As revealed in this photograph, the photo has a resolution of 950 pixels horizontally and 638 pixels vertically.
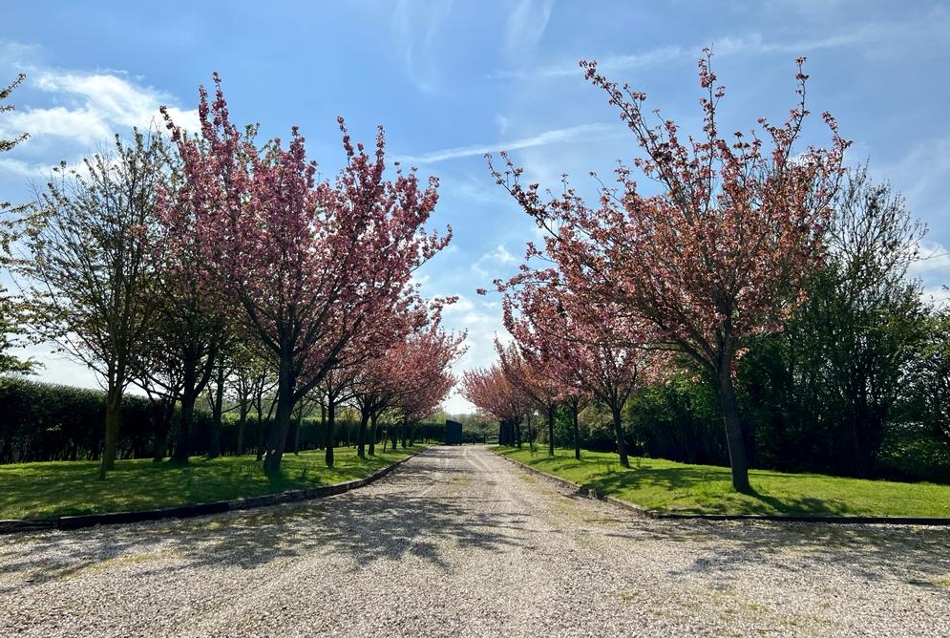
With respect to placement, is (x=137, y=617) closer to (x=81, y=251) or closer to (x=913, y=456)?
(x=81, y=251)

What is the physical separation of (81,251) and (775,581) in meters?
22.4

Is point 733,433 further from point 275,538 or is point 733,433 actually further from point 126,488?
point 126,488

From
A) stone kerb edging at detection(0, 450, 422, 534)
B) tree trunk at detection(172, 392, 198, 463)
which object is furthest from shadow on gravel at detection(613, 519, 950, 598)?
tree trunk at detection(172, 392, 198, 463)

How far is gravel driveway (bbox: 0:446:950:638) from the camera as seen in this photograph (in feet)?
16.0

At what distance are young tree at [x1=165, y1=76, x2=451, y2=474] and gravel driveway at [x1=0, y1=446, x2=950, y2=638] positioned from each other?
8.48m

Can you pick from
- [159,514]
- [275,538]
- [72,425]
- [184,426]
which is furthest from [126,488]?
[72,425]

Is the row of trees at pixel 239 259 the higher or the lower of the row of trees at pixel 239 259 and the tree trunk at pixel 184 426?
the higher

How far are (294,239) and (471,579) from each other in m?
13.5

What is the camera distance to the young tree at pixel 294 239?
17188mm

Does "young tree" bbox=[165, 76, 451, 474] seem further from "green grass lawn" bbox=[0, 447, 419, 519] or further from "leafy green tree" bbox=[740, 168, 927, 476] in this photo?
"leafy green tree" bbox=[740, 168, 927, 476]

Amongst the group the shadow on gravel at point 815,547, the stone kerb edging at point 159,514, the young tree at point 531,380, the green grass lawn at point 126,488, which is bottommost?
the stone kerb edging at point 159,514

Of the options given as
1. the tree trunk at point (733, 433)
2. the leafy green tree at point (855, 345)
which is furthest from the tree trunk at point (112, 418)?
the leafy green tree at point (855, 345)

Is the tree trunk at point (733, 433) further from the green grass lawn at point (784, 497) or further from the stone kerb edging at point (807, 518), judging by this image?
the stone kerb edging at point (807, 518)

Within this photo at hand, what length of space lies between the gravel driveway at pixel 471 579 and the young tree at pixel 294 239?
8.48 metres
